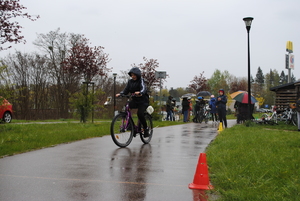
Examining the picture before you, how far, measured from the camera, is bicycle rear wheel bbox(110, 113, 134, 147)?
7.82 m

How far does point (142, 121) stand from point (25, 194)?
15.2 ft

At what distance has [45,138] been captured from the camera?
9.02m

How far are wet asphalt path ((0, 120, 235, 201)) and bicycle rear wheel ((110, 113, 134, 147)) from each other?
246mm

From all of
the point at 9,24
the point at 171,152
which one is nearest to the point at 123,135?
the point at 171,152

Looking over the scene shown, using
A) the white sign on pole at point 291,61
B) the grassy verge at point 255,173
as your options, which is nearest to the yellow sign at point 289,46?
the white sign on pole at point 291,61

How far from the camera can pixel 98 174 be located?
203 inches

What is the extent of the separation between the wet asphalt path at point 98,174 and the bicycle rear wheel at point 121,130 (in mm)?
246

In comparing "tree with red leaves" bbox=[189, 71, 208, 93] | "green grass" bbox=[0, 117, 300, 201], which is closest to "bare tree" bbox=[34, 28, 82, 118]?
"tree with red leaves" bbox=[189, 71, 208, 93]

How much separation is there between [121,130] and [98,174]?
9.47ft

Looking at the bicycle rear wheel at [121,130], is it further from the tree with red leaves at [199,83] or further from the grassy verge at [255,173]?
the tree with red leaves at [199,83]

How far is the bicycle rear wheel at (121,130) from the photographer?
782cm

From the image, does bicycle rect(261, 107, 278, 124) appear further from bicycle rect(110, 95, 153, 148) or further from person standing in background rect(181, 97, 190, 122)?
bicycle rect(110, 95, 153, 148)

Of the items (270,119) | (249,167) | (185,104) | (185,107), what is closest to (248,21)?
(270,119)

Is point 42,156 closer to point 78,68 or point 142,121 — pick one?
point 142,121
